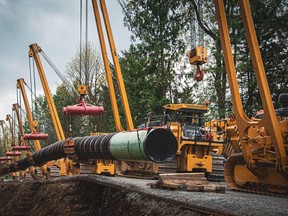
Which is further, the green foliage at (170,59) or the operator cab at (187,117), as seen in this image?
the green foliage at (170,59)

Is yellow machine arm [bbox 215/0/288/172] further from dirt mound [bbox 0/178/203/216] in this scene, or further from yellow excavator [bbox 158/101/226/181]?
yellow excavator [bbox 158/101/226/181]

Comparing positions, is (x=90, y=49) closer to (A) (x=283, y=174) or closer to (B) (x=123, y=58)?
(B) (x=123, y=58)

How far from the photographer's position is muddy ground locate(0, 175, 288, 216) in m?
7.70

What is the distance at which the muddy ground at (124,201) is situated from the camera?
7703mm

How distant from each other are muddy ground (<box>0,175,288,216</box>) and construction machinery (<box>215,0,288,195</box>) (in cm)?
55

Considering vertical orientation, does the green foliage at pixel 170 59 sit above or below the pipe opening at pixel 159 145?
above

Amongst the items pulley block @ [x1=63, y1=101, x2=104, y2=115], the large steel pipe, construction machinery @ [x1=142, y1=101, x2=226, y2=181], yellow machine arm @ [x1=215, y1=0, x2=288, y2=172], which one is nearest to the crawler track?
yellow machine arm @ [x1=215, y1=0, x2=288, y2=172]

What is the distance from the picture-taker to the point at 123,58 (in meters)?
36.9

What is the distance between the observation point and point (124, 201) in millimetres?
10586

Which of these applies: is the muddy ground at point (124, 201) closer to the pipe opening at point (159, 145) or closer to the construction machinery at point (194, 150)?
the pipe opening at point (159, 145)

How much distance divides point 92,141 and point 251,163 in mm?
4508

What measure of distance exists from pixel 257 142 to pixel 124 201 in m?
3.82

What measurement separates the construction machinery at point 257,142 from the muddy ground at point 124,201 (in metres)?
0.55

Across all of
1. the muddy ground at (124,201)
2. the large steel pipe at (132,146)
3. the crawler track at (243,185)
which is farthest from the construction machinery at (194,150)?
the large steel pipe at (132,146)
